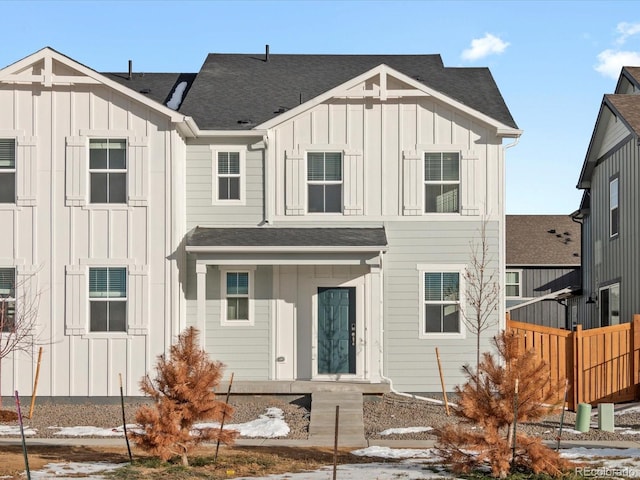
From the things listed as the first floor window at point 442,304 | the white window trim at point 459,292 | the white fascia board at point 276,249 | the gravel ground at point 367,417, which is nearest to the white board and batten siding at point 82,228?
the white fascia board at point 276,249

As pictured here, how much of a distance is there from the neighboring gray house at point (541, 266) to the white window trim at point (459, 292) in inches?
858

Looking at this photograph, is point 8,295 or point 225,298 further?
point 225,298

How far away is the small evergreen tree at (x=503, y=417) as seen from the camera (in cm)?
1282

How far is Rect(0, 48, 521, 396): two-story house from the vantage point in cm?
2108

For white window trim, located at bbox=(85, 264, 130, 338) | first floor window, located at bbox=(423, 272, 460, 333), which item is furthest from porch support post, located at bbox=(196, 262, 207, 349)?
first floor window, located at bbox=(423, 272, 460, 333)

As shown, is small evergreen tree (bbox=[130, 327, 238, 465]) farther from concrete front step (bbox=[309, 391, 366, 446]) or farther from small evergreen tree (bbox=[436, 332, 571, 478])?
concrete front step (bbox=[309, 391, 366, 446])

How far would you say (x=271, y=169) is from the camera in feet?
73.5

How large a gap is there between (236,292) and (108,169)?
3789 millimetres

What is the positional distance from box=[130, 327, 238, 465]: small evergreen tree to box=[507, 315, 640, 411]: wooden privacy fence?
9452 mm

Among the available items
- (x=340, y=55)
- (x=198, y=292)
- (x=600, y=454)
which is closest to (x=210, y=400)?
(x=600, y=454)

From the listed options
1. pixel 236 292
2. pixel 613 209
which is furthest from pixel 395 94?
pixel 613 209

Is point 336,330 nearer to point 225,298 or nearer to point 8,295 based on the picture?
point 225,298

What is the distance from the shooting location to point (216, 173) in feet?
74.0

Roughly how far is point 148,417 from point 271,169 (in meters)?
9.79
